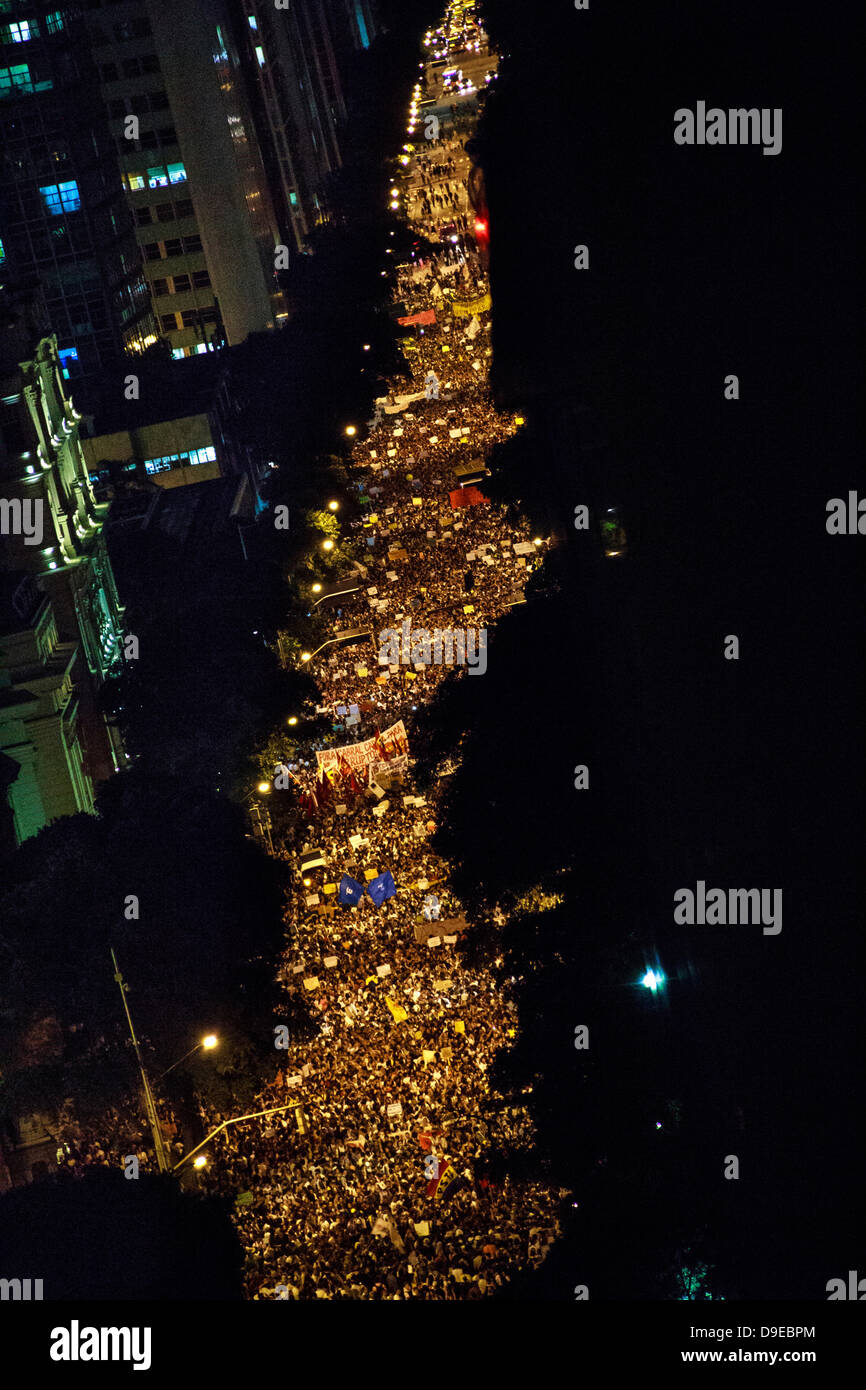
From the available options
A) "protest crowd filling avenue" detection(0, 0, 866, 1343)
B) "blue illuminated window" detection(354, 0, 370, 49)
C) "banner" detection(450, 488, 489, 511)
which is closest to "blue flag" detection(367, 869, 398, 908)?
"protest crowd filling avenue" detection(0, 0, 866, 1343)

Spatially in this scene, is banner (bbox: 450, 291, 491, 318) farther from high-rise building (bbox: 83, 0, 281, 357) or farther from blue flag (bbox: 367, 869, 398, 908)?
blue flag (bbox: 367, 869, 398, 908)

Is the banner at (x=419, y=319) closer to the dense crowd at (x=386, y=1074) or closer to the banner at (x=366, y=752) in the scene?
the dense crowd at (x=386, y=1074)

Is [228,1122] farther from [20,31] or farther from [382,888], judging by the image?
[20,31]

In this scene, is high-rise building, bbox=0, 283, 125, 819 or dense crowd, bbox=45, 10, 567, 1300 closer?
dense crowd, bbox=45, 10, 567, 1300
